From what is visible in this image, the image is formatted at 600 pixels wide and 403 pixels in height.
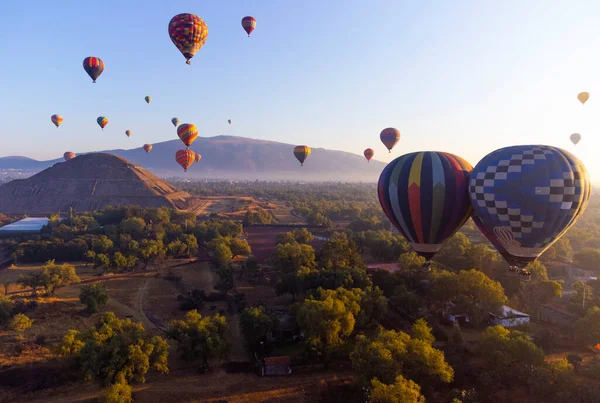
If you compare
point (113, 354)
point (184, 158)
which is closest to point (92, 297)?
point (113, 354)

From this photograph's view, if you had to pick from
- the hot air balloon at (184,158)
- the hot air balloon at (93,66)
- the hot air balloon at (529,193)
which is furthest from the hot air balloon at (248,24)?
the hot air balloon at (529,193)

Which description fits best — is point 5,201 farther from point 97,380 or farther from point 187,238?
point 97,380

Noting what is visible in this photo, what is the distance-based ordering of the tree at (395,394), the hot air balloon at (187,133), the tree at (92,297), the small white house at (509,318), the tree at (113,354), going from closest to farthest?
the tree at (395,394)
the tree at (113,354)
the small white house at (509,318)
the tree at (92,297)
the hot air balloon at (187,133)

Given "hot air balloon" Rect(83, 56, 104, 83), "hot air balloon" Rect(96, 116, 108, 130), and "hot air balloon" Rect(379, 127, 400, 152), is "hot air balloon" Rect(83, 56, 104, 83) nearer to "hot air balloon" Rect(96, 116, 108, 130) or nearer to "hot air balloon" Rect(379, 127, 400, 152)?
"hot air balloon" Rect(96, 116, 108, 130)

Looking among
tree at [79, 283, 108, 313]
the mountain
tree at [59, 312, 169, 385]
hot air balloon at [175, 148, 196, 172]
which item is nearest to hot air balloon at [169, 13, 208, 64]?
tree at [79, 283, 108, 313]

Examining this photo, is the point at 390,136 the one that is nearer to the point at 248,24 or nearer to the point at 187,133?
the point at 248,24

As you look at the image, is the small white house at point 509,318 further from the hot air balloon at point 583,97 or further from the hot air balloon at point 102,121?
the hot air balloon at point 102,121

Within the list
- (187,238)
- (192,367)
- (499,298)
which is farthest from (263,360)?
(187,238)
